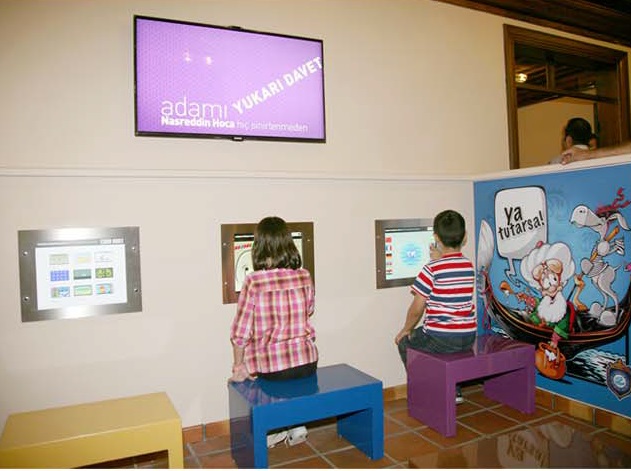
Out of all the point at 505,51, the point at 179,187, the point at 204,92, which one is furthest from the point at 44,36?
the point at 505,51

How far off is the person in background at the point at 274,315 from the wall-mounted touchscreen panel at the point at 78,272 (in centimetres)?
66

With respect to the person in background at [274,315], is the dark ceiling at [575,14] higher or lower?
higher

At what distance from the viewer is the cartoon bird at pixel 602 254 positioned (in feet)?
8.93

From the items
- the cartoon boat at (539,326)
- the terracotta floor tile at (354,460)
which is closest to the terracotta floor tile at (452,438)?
the terracotta floor tile at (354,460)

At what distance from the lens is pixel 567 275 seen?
117 inches

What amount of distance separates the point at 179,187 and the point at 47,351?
1.07 metres

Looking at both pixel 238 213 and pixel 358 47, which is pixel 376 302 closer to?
pixel 238 213

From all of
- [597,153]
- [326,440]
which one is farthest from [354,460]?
[597,153]

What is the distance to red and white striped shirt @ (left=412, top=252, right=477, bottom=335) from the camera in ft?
9.34

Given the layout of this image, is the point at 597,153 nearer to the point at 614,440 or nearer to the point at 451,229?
the point at 451,229

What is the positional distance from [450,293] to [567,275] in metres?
0.76

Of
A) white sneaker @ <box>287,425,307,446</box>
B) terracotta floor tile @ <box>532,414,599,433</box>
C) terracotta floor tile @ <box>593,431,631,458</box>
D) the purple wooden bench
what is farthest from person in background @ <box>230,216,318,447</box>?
terracotta floor tile @ <box>593,431,631,458</box>

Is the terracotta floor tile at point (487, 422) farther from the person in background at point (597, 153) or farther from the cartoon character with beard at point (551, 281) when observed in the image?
the person in background at point (597, 153)

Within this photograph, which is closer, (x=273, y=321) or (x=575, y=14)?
(x=273, y=321)
